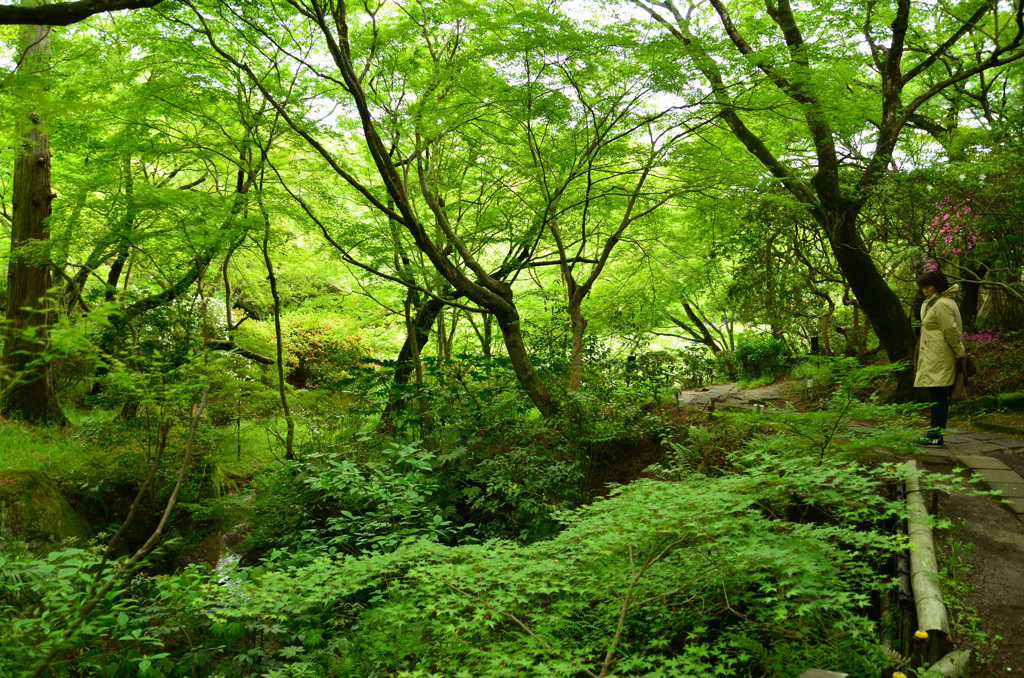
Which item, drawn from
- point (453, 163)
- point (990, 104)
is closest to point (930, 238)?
point (990, 104)

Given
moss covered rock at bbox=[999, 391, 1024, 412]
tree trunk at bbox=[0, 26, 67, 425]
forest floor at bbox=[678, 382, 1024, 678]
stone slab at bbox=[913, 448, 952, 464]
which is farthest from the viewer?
tree trunk at bbox=[0, 26, 67, 425]

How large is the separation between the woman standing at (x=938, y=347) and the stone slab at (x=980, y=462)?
350 mm

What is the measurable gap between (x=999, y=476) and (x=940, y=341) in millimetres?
1304

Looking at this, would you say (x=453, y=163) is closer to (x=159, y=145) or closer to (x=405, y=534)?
(x=159, y=145)

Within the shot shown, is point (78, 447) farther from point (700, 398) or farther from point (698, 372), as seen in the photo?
point (698, 372)

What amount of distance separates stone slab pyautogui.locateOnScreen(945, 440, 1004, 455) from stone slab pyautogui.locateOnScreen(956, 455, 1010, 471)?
0.17 meters

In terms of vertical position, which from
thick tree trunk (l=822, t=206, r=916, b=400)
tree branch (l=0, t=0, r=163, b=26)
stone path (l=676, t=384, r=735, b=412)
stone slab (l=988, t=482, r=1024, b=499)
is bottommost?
stone slab (l=988, t=482, r=1024, b=499)

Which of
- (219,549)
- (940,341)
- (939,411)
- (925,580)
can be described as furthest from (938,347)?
(219,549)

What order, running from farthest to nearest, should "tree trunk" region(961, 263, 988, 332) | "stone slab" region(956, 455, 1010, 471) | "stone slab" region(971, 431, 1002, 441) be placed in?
"tree trunk" region(961, 263, 988, 332)
"stone slab" region(971, 431, 1002, 441)
"stone slab" region(956, 455, 1010, 471)

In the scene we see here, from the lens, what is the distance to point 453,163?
26.4 feet

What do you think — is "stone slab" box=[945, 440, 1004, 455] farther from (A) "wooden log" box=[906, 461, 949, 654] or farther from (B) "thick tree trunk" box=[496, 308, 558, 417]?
(B) "thick tree trunk" box=[496, 308, 558, 417]

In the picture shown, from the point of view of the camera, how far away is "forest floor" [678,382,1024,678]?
265 cm

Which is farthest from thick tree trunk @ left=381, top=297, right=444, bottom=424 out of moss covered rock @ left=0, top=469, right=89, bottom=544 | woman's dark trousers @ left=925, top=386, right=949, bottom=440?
woman's dark trousers @ left=925, top=386, right=949, bottom=440

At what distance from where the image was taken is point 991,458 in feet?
16.3
